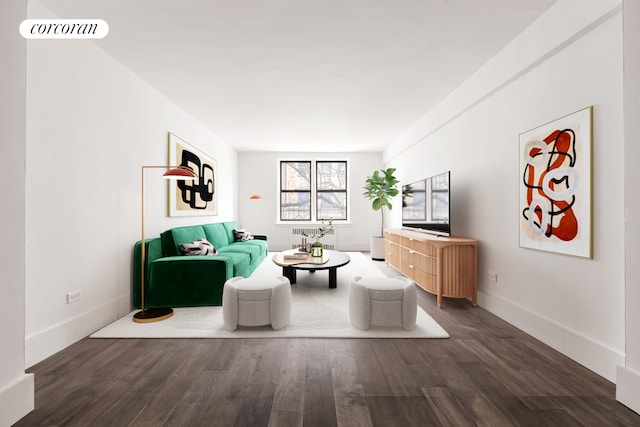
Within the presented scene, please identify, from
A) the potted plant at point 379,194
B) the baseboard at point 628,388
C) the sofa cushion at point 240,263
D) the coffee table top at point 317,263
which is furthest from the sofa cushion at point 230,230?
the baseboard at point 628,388

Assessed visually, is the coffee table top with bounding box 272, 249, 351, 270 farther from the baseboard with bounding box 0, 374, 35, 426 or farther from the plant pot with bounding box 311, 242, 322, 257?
the baseboard with bounding box 0, 374, 35, 426

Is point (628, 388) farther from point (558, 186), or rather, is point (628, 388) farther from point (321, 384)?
point (321, 384)

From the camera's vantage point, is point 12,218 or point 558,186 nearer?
point 12,218

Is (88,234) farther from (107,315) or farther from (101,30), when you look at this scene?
→ (101,30)

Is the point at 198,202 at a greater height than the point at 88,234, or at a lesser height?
greater

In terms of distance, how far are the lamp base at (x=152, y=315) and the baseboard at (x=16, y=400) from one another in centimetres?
138

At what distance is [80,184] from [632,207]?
415 centimetres

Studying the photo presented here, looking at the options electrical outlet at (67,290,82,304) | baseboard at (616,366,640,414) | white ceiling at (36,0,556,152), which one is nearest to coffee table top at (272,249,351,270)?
electrical outlet at (67,290,82,304)

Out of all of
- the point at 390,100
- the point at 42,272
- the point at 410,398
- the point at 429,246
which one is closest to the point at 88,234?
the point at 42,272

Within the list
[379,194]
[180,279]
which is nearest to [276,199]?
[379,194]

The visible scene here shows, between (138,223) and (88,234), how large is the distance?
814 millimetres

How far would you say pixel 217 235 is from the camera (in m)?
5.35

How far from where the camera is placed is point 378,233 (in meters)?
8.43

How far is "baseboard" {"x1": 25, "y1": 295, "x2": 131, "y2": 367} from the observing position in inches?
88.0
